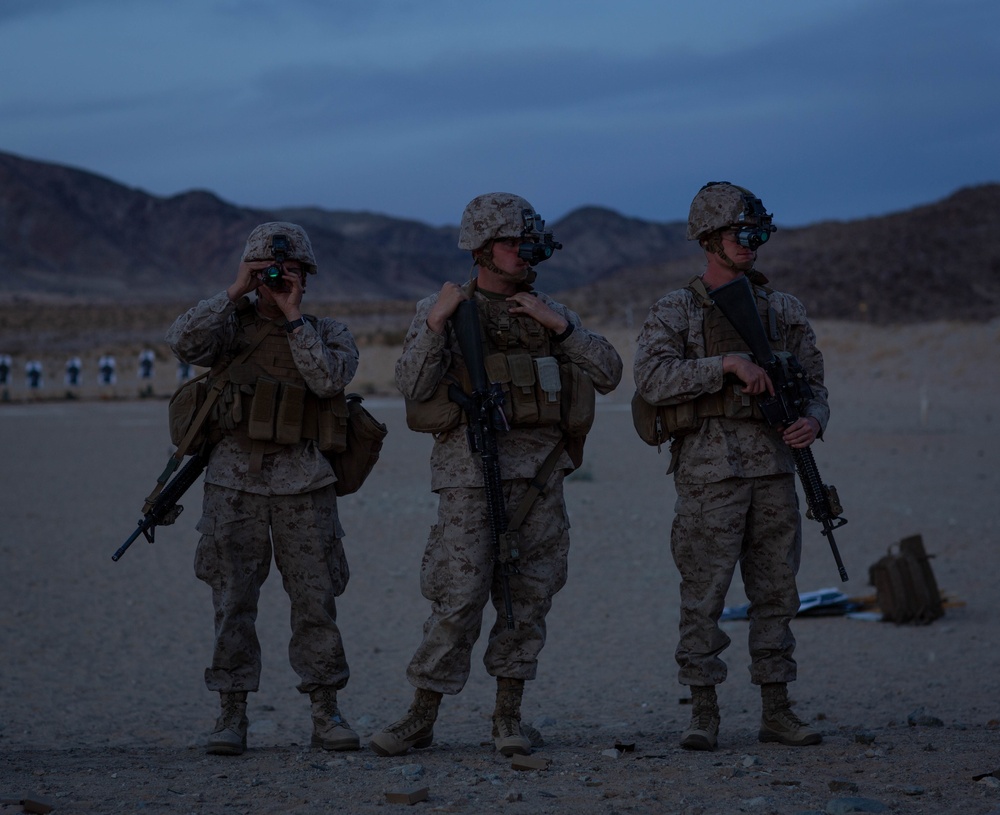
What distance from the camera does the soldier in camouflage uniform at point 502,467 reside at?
517 centimetres

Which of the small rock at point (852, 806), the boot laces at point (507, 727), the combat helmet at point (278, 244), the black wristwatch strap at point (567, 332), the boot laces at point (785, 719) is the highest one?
the combat helmet at point (278, 244)

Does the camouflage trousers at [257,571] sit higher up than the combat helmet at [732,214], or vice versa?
the combat helmet at [732,214]

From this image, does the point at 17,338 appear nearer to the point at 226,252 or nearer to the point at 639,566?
the point at 639,566

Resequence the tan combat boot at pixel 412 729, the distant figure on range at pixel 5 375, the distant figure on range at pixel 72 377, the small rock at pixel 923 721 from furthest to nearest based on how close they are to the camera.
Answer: the distant figure on range at pixel 72 377, the distant figure on range at pixel 5 375, the small rock at pixel 923 721, the tan combat boot at pixel 412 729

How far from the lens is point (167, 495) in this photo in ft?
18.0

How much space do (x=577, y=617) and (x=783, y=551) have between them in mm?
4240

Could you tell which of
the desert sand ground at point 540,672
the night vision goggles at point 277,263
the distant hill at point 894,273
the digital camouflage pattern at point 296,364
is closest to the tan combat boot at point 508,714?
the desert sand ground at point 540,672

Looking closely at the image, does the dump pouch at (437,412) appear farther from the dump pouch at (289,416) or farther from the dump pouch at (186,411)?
the dump pouch at (186,411)

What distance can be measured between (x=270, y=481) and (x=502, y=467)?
986mm

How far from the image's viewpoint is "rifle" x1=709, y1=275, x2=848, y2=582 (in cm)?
527

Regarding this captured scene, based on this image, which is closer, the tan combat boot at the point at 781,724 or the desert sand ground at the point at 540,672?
the desert sand ground at the point at 540,672

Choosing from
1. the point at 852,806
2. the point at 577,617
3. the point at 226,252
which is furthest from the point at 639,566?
the point at 226,252

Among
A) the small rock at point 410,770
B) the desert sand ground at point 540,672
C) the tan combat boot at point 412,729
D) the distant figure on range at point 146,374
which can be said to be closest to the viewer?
the desert sand ground at point 540,672

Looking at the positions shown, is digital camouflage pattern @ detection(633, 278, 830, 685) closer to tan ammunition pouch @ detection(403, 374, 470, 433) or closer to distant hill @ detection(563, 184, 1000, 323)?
tan ammunition pouch @ detection(403, 374, 470, 433)
